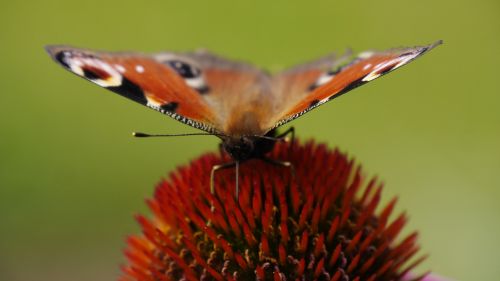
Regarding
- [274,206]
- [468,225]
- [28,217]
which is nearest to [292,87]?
[274,206]

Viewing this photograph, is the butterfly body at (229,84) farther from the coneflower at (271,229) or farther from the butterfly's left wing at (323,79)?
the coneflower at (271,229)

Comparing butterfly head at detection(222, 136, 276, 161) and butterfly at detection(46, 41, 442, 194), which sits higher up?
butterfly at detection(46, 41, 442, 194)

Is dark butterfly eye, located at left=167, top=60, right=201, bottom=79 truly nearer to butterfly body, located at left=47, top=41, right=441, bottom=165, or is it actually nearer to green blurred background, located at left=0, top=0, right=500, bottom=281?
butterfly body, located at left=47, top=41, right=441, bottom=165

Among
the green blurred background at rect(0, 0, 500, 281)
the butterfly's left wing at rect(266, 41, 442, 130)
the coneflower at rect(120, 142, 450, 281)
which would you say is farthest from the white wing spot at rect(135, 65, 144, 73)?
the green blurred background at rect(0, 0, 500, 281)

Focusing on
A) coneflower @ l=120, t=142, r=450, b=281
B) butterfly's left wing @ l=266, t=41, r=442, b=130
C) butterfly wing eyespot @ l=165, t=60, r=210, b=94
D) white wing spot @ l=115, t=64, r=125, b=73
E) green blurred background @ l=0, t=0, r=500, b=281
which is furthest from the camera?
green blurred background @ l=0, t=0, r=500, b=281

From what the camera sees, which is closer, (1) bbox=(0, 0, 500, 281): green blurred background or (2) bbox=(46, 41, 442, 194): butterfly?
(2) bbox=(46, 41, 442, 194): butterfly

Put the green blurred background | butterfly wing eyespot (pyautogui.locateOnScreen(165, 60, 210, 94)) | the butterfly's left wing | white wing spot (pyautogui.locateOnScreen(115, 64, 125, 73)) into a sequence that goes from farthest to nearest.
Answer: the green blurred background
butterfly wing eyespot (pyautogui.locateOnScreen(165, 60, 210, 94))
white wing spot (pyautogui.locateOnScreen(115, 64, 125, 73))
the butterfly's left wing

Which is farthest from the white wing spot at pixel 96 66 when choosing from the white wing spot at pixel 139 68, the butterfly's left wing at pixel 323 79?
the butterfly's left wing at pixel 323 79

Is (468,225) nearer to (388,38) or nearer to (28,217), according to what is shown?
(388,38)
